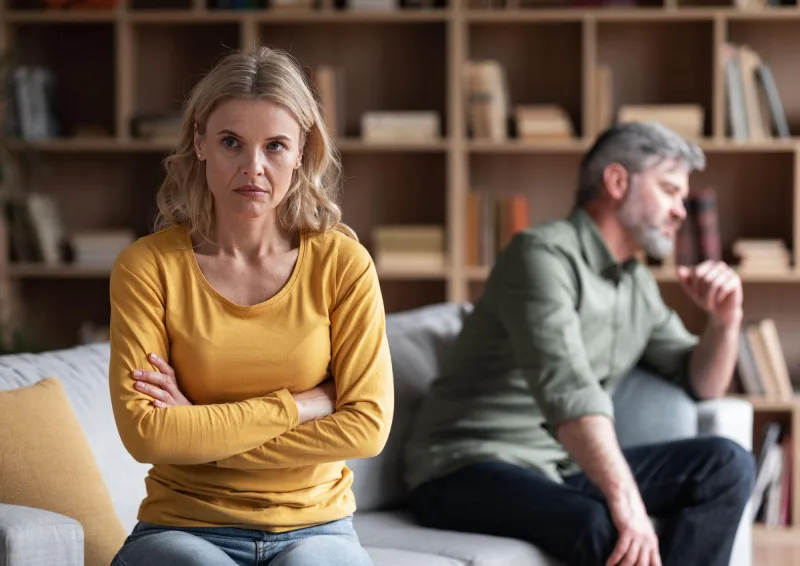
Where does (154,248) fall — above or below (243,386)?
above

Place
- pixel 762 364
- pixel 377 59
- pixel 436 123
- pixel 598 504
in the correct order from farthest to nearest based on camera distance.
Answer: pixel 377 59 → pixel 436 123 → pixel 762 364 → pixel 598 504

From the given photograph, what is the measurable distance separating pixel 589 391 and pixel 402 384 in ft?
1.78

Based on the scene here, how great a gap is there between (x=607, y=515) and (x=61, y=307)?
2.84 meters

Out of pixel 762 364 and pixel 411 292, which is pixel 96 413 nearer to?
pixel 411 292

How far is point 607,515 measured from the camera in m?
2.13

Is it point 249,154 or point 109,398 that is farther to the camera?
point 109,398

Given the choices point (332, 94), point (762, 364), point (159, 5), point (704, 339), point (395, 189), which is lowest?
point (762, 364)

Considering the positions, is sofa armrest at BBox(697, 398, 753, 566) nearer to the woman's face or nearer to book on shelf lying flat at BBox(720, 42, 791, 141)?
the woman's face

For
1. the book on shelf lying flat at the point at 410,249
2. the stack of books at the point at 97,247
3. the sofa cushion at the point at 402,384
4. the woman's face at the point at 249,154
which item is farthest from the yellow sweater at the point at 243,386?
the stack of books at the point at 97,247

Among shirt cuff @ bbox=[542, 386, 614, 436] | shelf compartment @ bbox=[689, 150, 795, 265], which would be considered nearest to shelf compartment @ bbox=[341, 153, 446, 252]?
shelf compartment @ bbox=[689, 150, 795, 265]

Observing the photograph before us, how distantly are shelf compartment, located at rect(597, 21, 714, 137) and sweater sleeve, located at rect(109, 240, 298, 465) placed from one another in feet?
9.64

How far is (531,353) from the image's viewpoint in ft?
7.36

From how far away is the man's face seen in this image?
247cm

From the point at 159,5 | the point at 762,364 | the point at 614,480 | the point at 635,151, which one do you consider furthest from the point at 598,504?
the point at 159,5
